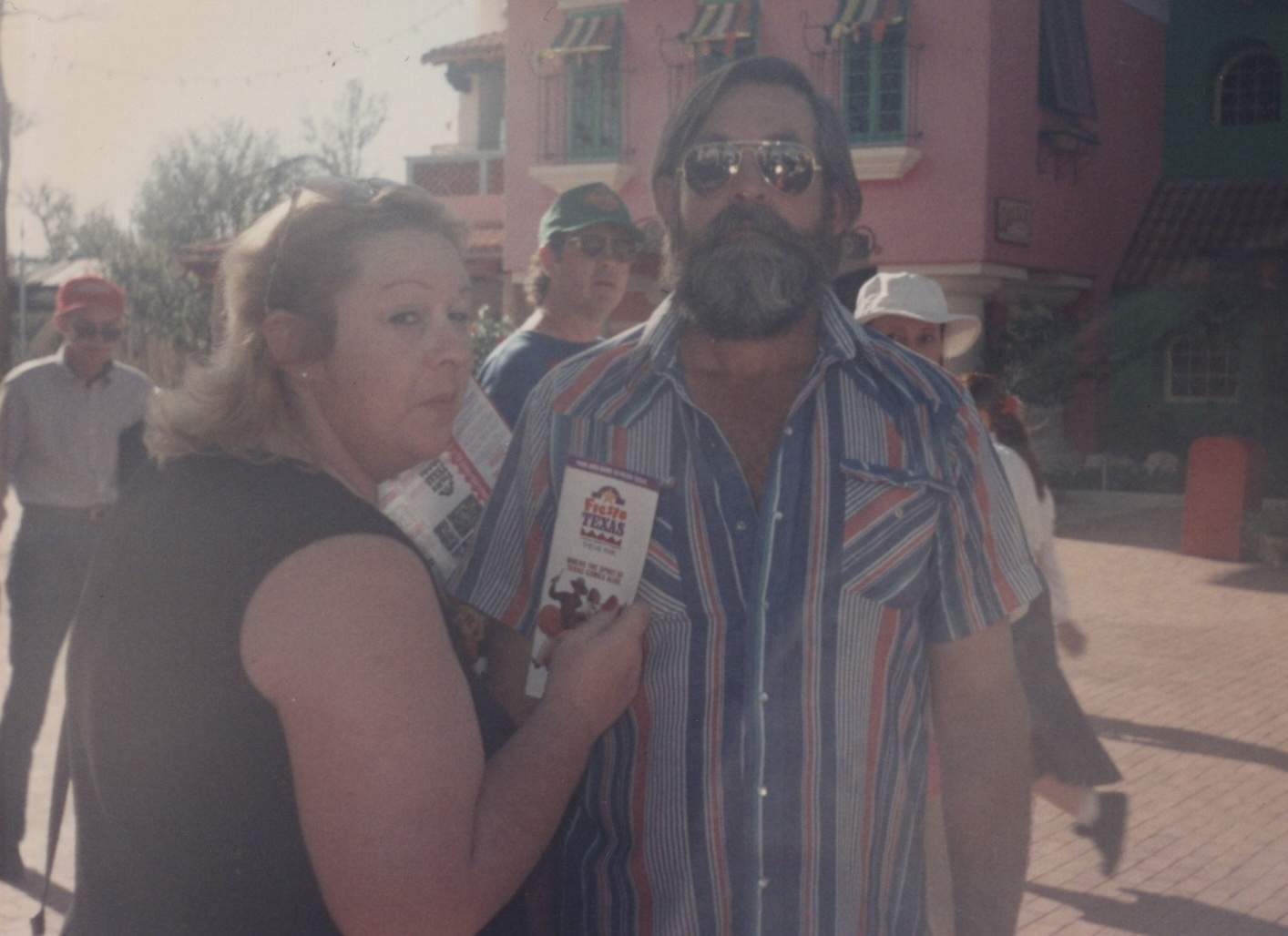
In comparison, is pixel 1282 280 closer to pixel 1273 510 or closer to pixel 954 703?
pixel 1273 510

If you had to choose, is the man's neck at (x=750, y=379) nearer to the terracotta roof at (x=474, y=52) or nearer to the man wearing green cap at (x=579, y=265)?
the man wearing green cap at (x=579, y=265)

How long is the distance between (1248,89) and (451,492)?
71.8 feet

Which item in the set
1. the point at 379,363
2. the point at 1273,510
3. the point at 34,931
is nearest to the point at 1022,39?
the point at 1273,510

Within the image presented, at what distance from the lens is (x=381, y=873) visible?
1.59m

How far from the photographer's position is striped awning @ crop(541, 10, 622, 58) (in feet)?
65.9

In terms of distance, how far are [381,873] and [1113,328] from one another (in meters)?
21.1

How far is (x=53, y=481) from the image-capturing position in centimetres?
587

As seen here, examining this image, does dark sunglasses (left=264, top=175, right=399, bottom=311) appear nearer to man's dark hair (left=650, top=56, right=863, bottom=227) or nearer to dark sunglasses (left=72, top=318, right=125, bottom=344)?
man's dark hair (left=650, top=56, right=863, bottom=227)

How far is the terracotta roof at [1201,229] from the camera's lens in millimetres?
20375

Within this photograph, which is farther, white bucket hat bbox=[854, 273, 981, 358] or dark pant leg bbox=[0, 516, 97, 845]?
dark pant leg bbox=[0, 516, 97, 845]

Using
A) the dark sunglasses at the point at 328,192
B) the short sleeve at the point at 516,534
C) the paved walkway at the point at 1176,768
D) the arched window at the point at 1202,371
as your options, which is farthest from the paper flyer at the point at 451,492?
the arched window at the point at 1202,371

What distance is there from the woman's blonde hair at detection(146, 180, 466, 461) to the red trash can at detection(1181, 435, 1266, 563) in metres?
14.4

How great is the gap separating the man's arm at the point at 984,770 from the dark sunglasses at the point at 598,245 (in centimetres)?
290

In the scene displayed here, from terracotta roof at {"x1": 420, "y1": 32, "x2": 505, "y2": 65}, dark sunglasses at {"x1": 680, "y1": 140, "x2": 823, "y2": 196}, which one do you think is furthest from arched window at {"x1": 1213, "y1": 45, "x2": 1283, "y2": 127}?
dark sunglasses at {"x1": 680, "y1": 140, "x2": 823, "y2": 196}
